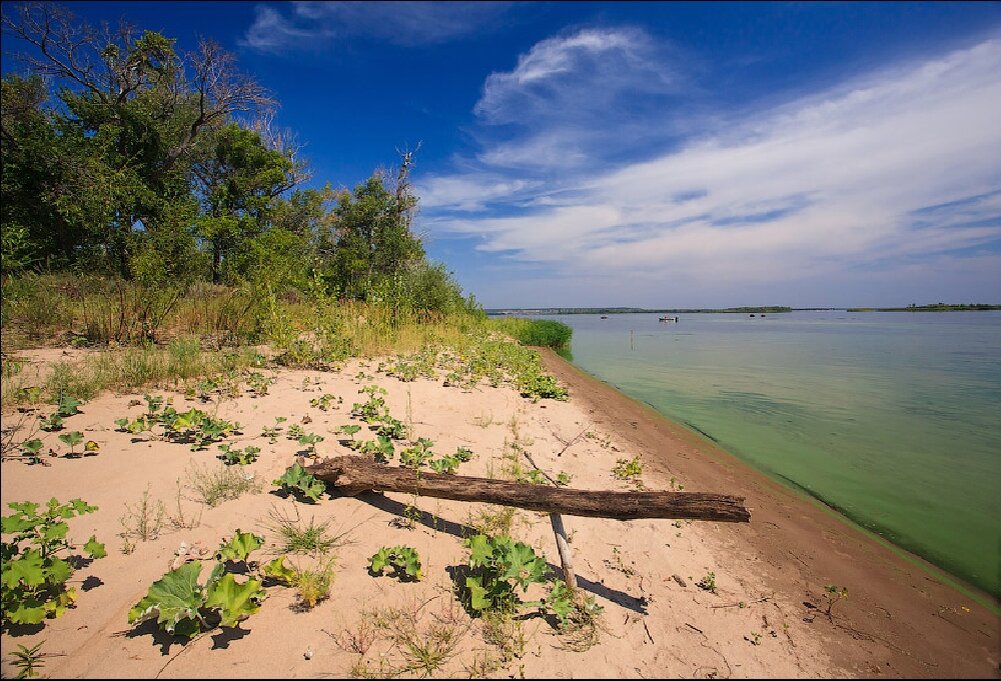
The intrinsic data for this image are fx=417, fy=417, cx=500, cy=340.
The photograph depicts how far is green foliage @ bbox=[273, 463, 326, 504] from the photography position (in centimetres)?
345

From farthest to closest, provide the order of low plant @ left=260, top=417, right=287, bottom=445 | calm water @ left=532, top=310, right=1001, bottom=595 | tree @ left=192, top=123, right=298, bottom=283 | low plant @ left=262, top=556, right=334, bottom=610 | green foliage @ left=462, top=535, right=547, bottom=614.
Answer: tree @ left=192, top=123, right=298, bottom=283 < calm water @ left=532, top=310, right=1001, bottom=595 < low plant @ left=260, top=417, right=287, bottom=445 < green foliage @ left=462, top=535, right=547, bottom=614 < low plant @ left=262, top=556, right=334, bottom=610

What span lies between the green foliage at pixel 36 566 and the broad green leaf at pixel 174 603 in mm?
442

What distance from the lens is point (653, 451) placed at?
20.5ft

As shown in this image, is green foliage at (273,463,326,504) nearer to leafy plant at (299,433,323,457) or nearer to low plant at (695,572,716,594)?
leafy plant at (299,433,323,457)

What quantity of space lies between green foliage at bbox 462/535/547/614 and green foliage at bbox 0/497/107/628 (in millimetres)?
2168

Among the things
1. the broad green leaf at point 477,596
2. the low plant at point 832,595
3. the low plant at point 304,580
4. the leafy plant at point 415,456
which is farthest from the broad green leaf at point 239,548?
the low plant at point 832,595

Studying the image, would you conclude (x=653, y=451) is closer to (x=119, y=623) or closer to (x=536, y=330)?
(x=119, y=623)

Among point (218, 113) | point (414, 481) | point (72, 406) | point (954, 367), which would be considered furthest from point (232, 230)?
point (954, 367)

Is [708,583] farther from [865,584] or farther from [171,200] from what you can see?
[171,200]

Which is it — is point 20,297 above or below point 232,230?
below

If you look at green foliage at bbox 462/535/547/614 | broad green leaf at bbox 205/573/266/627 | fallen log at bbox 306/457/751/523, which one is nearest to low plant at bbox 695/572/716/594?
fallen log at bbox 306/457/751/523

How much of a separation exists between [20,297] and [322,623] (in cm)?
806

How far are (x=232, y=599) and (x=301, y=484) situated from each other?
1.35 metres

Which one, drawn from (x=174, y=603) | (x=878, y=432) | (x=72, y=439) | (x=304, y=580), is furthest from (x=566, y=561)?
(x=878, y=432)
